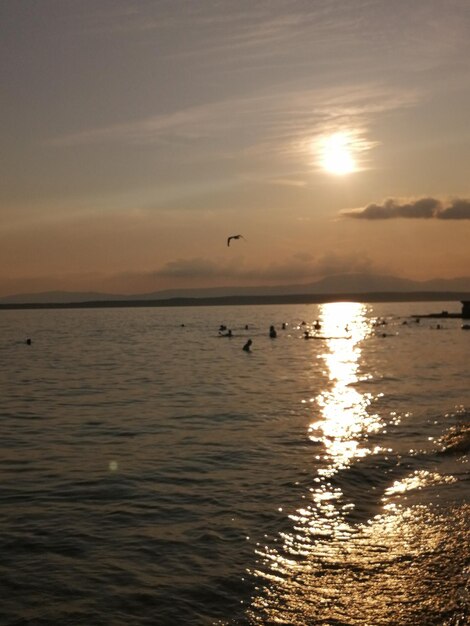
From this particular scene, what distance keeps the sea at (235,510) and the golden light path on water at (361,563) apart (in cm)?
4

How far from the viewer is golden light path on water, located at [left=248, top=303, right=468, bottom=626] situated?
29.5ft

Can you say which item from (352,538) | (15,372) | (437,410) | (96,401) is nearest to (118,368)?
(15,372)

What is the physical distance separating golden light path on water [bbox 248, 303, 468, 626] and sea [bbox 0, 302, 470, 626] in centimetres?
4

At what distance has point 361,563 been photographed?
10.7 metres

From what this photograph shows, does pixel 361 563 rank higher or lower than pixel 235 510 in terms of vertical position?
higher

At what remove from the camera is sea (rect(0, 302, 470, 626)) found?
945 cm

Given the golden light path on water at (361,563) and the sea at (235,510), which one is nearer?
the golden light path on water at (361,563)

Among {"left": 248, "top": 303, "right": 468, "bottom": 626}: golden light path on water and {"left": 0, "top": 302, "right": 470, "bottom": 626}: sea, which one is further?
{"left": 0, "top": 302, "right": 470, "bottom": 626}: sea

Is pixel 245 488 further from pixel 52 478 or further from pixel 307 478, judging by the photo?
pixel 52 478

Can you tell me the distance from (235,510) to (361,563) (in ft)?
12.7

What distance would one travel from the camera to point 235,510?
1398cm

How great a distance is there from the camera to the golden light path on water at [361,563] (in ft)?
29.5

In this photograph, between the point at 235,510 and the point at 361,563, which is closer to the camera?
the point at 361,563

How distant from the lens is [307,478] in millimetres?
16703
